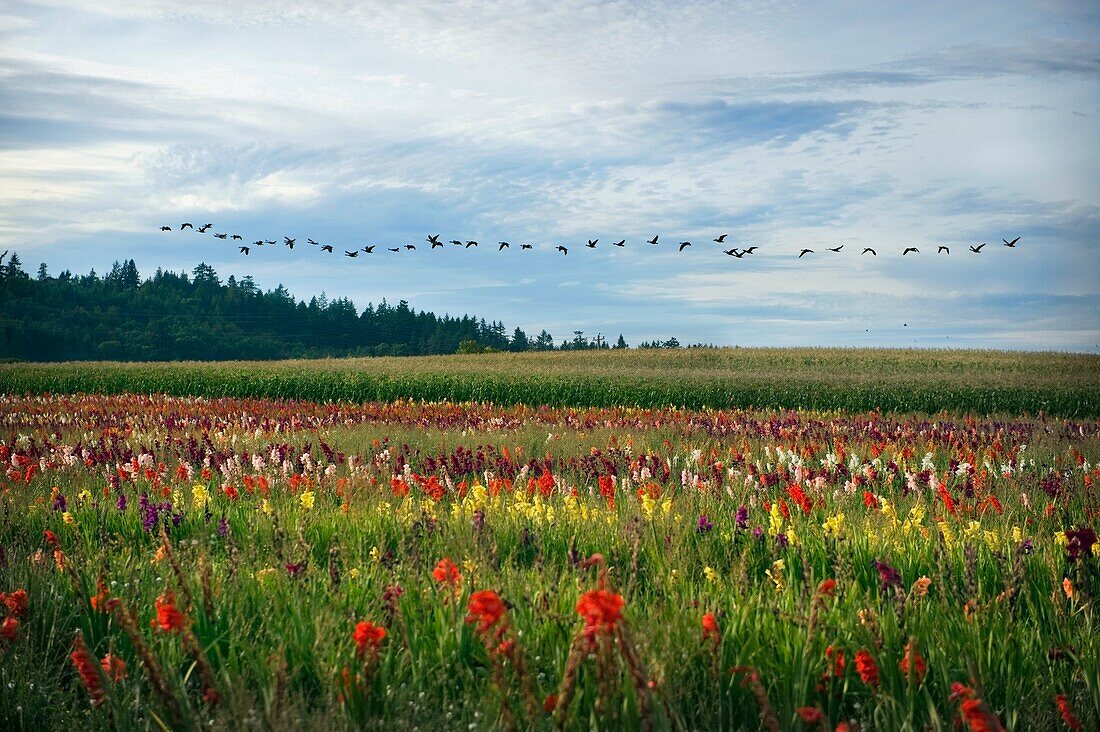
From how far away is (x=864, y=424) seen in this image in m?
15.1

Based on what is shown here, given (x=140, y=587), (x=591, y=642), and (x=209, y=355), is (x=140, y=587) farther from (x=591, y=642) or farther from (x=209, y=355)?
(x=209, y=355)

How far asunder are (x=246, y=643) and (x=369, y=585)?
89 centimetres

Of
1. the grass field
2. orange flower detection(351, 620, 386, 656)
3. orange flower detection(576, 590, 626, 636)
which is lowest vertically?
the grass field

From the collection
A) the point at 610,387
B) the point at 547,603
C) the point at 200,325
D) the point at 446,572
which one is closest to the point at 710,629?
the point at 547,603

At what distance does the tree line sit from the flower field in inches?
2693

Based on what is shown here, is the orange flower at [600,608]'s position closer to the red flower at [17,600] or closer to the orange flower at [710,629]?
the orange flower at [710,629]

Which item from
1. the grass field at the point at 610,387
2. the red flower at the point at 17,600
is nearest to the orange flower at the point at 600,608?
the red flower at the point at 17,600

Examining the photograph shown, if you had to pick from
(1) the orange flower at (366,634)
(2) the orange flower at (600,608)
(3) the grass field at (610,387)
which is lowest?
(3) the grass field at (610,387)

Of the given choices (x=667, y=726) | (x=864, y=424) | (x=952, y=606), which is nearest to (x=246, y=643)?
(x=667, y=726)

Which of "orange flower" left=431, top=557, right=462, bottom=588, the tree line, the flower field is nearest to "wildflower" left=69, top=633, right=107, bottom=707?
the flower field

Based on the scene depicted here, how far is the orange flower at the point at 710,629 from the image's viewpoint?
2.96 m

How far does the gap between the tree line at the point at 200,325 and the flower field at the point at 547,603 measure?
68.4 meters

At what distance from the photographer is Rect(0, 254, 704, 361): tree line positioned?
8606 cm

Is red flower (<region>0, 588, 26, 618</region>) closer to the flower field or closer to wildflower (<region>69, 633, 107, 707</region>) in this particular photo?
the flower field
